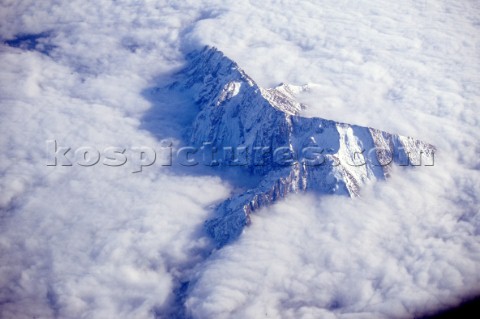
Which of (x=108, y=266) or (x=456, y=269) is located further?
(x=108, y=266)

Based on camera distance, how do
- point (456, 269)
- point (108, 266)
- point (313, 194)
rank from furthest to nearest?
point (313, 194), point (108, 266), point (456, 269)

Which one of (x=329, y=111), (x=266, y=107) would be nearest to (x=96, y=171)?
(x=266, y=107)

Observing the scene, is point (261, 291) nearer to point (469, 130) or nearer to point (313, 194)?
point (313, 194)

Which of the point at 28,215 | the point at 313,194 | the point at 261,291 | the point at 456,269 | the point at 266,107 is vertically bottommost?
the point at 28,215

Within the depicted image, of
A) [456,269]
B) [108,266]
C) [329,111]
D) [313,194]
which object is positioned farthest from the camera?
[329,111]

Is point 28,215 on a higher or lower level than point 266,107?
lower

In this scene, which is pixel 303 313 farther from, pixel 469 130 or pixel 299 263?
Result: pixel 469 130
